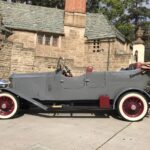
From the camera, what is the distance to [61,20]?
3158 centimetres

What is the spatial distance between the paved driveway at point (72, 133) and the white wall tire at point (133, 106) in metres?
0.19

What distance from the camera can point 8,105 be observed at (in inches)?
313

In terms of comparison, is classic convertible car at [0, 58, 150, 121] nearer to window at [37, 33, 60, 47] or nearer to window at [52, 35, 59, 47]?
window at [37, 33, 60, 47]

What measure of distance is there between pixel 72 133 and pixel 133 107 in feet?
6.30

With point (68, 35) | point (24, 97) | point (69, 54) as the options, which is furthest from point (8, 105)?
point (68, 35)

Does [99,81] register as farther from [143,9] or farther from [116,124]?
[143,9]

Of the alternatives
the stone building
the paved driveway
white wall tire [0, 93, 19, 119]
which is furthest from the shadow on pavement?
the stone building

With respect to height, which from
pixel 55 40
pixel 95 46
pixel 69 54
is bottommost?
pixel 69 54

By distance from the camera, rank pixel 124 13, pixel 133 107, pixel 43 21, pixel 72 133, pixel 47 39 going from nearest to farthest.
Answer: pixel 72 133 → pixel 133 107 → pixel 47 39 → pixel 43 21 → pixel 124 13

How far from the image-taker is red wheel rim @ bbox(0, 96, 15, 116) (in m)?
7.89

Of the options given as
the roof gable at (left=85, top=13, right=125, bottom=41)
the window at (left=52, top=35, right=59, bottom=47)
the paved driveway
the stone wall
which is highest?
the roof gable at (left=85, top=13, right=125, bottom=41)

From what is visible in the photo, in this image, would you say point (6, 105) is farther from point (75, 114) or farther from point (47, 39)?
point (47, 39)

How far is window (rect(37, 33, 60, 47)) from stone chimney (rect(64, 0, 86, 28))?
174 centimetres

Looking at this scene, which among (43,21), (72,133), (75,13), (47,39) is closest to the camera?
(72,133)
